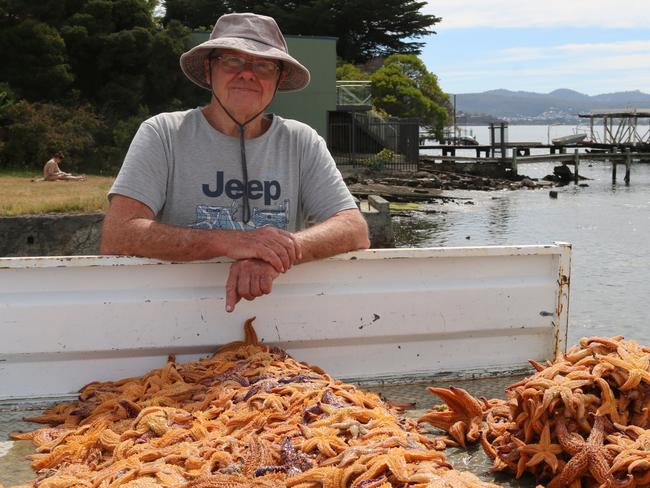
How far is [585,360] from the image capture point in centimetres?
294

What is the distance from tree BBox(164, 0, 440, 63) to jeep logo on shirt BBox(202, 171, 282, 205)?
4627cm

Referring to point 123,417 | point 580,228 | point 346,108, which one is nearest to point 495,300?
point 123,417

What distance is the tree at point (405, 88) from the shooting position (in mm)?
55844

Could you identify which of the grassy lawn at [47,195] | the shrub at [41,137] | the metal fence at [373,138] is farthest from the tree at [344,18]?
the grassy lawn at [47,195]

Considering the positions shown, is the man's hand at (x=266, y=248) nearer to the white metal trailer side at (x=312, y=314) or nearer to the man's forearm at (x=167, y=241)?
the man's forearm at (x=167, y=241)

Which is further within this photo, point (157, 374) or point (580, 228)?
point (580, 228)

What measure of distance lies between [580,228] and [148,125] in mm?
27978

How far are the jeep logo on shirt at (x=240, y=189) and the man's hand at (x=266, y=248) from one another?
0.47 m

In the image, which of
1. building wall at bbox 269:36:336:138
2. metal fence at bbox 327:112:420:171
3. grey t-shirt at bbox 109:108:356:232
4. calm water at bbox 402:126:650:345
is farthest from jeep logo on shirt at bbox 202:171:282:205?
metal fence at bbox 327:112:420:171

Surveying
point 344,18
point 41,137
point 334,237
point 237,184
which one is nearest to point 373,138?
point 344,18

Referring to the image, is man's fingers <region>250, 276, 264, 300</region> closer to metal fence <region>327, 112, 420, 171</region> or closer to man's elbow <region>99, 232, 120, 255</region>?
man's elbow <region>99, 232, 120, 255</region>

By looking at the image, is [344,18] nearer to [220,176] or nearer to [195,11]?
[195,11]

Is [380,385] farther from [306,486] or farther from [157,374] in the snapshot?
[306,486]

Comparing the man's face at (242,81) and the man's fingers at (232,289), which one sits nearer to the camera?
the man's fingers at (232,289)
